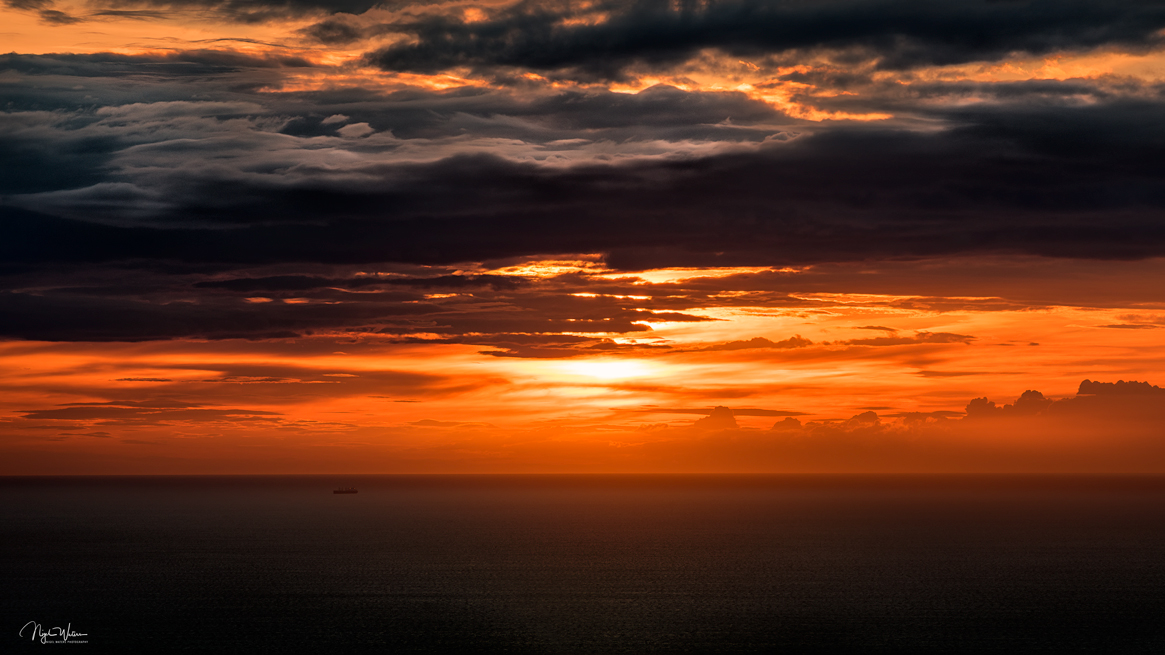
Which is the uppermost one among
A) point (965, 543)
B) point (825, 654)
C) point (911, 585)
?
point (825, 654)

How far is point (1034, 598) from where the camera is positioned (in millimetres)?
120250

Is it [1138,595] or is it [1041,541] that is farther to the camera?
[1041,541]

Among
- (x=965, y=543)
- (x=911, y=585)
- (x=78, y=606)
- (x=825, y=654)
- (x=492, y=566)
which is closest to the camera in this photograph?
(x=825, y=654)

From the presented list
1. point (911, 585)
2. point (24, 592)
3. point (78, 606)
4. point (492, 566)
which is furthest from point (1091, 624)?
point (24, 592)

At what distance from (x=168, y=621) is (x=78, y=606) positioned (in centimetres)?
1741

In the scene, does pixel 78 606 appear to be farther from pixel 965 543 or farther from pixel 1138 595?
pixel 965 543

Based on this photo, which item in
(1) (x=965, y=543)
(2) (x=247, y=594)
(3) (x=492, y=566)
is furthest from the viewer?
(1) (x=965, y=543)

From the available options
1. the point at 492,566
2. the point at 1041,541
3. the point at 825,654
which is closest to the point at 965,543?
the point at 1041,541

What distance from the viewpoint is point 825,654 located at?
89.3 m

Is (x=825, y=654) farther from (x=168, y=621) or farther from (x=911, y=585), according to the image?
(x=168, y=621)

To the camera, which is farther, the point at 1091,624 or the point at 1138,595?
the point at 1138,595

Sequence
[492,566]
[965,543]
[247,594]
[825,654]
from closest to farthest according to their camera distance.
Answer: [825,654] → [247,594] → [492,566] → [965,543]

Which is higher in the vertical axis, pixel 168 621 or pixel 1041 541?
pixel 168 621

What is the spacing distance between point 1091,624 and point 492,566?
283 feet
